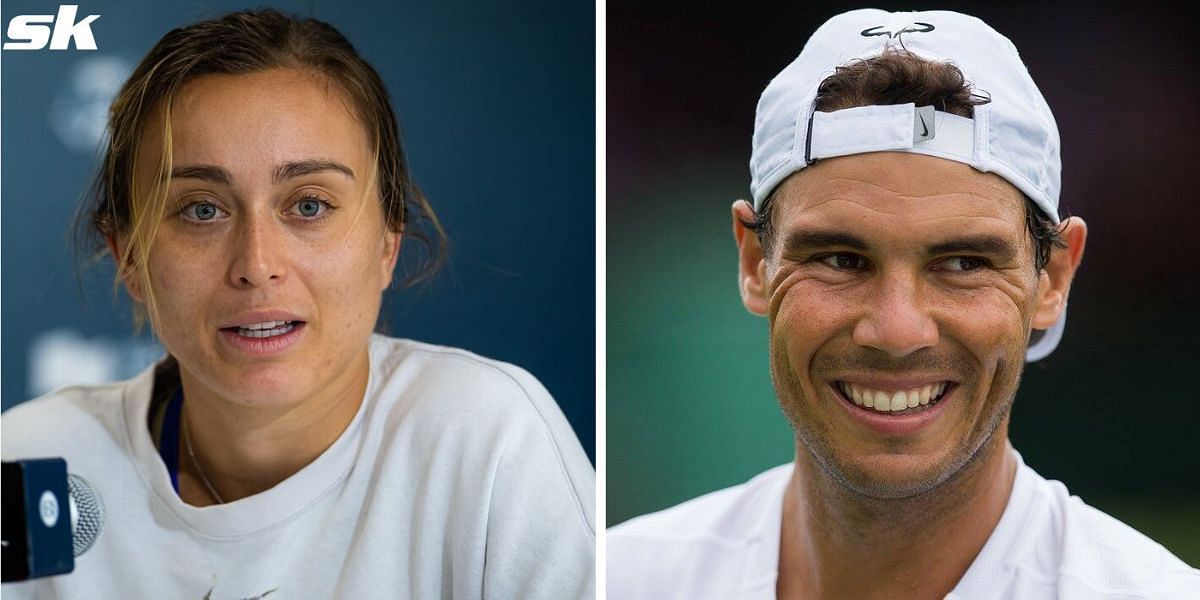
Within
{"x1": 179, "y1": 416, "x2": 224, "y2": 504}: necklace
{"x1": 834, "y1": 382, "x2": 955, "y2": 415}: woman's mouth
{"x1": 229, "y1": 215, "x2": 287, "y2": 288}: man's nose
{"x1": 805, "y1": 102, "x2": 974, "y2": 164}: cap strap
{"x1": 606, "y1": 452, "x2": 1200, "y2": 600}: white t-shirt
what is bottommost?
{"x1": 606, "y1": 452, "x2": 1200, "y2": 600}: white t-shirt

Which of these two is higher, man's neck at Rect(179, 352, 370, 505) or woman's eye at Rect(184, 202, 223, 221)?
woman's eye at Rect(184, 202, 223, 221)

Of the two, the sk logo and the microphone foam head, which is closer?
the sk logo

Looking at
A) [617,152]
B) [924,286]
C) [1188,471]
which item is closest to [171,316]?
[617,152]

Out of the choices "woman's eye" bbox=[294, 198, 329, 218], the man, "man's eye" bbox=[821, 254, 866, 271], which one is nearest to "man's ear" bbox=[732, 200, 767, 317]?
the man

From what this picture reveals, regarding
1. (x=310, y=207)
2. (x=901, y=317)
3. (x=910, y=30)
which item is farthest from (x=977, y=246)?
(x=310, y=207)

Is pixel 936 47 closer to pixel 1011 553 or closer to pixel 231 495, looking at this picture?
pixel 1011 553

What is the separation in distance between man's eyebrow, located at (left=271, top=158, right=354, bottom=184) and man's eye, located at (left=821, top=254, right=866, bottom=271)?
87 cm

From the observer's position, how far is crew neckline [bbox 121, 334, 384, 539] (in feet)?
7.30

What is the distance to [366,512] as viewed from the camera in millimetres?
2234

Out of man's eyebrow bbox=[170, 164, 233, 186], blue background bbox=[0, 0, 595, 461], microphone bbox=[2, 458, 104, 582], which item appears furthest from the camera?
blue background bbox=[0, 0, 595, 461]

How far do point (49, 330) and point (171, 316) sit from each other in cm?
26

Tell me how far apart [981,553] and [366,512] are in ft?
3.51

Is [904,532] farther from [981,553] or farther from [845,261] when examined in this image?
[845,261]

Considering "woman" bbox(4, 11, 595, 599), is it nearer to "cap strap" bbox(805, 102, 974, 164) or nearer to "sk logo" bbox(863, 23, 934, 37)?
"cap strap" bbox(805, 102, 974, 164)
